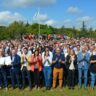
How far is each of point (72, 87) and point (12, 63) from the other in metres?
2.82

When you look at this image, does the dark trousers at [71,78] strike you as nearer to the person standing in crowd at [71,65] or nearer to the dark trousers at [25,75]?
the person standing in crowd at [71,65]

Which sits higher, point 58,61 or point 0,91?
point 58,61

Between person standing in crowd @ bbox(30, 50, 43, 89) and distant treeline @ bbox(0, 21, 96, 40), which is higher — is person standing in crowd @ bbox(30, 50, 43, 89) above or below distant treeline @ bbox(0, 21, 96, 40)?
below

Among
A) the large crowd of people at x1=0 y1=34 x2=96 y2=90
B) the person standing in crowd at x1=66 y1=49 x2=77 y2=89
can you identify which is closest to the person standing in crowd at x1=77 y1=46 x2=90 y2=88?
the large crowd of people at x1=0 y1=34 x2=96 y2=90

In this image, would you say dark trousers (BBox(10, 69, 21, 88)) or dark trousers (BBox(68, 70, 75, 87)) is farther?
dark trousers (BBox(10, 69, 21, 88))

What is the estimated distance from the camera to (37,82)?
52.4 feet

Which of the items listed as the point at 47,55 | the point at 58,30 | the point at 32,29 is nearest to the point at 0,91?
the point at 47,55

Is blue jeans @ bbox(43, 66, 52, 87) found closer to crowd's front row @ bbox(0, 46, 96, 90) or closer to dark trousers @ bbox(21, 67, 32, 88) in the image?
crowd's front row @ bbox(0, 46, 96, 90)

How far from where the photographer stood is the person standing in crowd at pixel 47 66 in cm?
1583

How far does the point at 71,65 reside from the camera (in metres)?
15.8

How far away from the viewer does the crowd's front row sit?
15.8 metres

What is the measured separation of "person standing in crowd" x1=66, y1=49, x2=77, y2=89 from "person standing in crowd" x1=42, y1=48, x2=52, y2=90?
79 centimetres

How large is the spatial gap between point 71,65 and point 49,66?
96cm

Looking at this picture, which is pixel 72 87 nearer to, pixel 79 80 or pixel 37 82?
pixel 79 80
